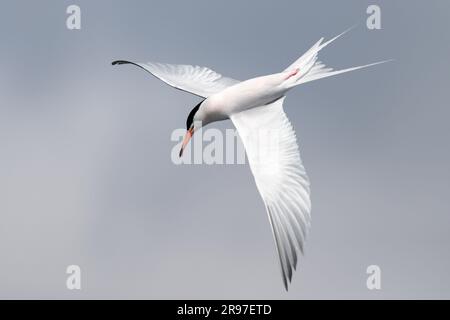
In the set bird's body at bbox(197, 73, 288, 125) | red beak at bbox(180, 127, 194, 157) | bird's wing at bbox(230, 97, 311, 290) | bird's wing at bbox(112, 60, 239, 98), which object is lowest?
bird's wing at bbox(230, 97, 311, 290)

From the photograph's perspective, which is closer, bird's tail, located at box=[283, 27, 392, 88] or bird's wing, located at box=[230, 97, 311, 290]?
bird's wing, located at box=[230, 97, 311, 290]

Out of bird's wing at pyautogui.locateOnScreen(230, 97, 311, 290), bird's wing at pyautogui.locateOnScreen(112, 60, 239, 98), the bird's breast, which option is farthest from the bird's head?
bird's wing at pyautogui.locateOnScreen(230, 97, 311, 290)

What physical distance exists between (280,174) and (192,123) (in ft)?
4.50

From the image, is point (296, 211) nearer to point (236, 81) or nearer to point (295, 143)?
point (295, 143)

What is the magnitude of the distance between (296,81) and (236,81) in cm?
82

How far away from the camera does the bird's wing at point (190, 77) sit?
5625 mm

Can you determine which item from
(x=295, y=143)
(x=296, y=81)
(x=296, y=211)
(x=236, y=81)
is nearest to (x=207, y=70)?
(x=236, y=81)

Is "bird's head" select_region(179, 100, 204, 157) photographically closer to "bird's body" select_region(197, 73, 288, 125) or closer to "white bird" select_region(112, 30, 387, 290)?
"white bird" select_region(112, 30, 387, 290)

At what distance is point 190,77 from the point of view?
5859mm

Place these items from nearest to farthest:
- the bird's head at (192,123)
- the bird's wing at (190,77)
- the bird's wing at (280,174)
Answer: the bird's wing at (280,174) < the bird's head at (192,123) < the bird's wing at (190,77)

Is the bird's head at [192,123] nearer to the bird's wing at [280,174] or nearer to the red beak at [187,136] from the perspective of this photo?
the red beak at [187,136]

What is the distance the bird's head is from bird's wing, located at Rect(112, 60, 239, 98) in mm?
217

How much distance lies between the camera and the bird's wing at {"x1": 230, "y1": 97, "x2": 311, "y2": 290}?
404 cm

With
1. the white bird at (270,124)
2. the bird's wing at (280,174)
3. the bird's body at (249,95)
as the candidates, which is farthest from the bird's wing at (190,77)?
the bird's wing at (280,174)
